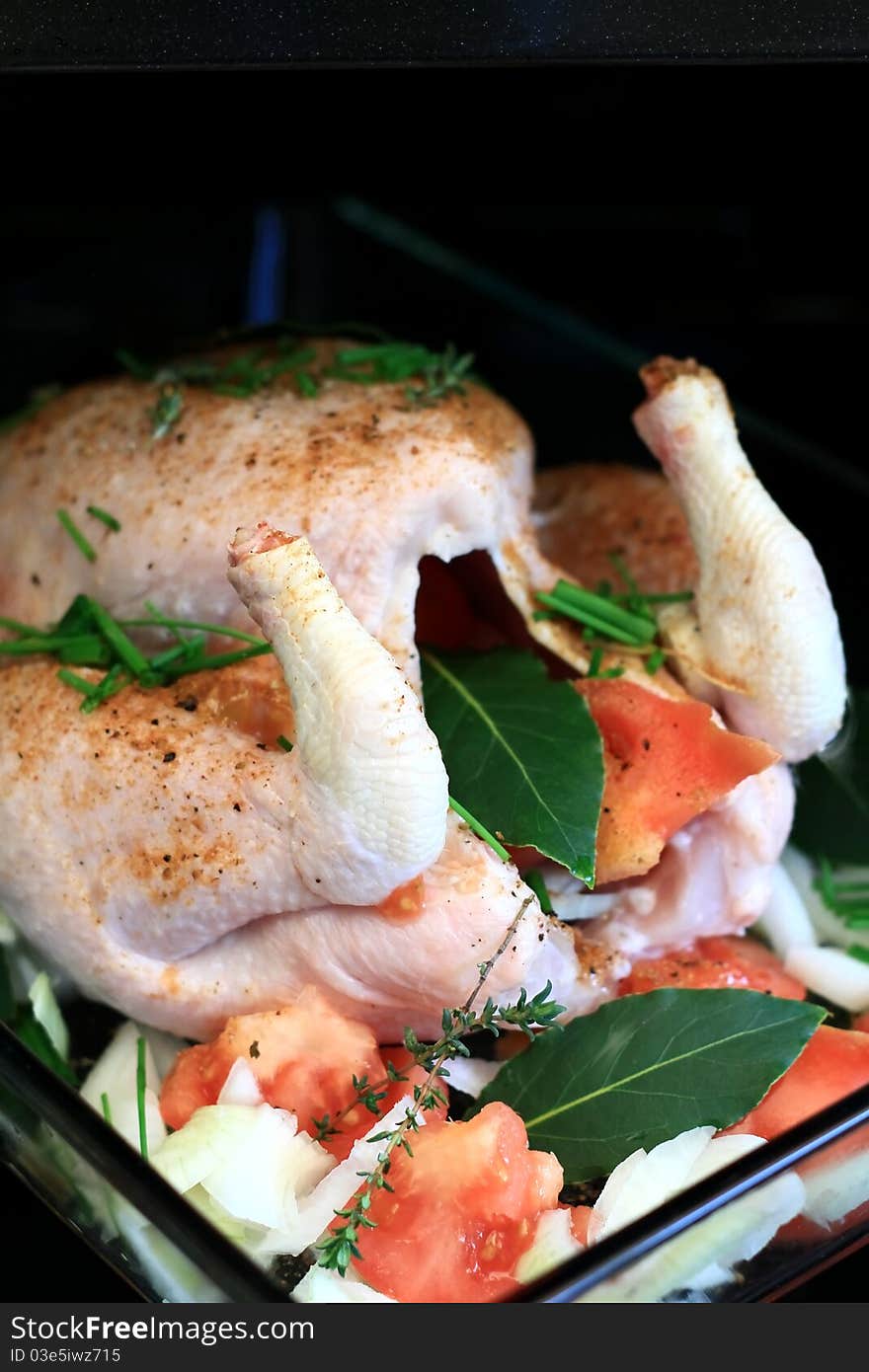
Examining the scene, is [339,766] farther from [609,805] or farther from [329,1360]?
[329,1360]

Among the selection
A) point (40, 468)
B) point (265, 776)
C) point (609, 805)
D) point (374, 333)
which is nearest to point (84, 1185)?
point (265, 776)

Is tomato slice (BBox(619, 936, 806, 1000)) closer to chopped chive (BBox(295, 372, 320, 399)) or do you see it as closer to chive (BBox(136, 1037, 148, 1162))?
chive (BBox(136, 1037, 148, 1162))

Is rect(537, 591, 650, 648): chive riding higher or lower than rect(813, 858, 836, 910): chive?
higher

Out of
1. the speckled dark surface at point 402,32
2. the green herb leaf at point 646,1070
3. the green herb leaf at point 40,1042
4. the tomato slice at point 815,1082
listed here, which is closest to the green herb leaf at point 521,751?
the green herb leaf at point 646,1070

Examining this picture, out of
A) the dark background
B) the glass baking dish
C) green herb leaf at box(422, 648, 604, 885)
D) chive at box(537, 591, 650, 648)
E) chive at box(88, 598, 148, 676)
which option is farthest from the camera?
the dark background

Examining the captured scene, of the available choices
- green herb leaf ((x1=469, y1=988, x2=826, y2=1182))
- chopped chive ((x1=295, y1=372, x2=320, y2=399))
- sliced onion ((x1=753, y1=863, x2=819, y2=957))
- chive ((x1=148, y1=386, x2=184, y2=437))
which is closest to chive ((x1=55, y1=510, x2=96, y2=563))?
chive ((x1=148, y1=386, x2=184, y2=437))

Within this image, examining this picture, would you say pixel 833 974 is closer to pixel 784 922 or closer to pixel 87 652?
pixel 784 922

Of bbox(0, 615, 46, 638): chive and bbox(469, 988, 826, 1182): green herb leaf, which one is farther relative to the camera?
bbox(0, 615, 46, 638): chive
